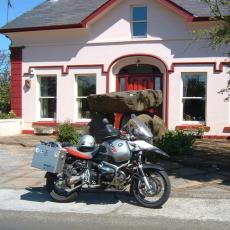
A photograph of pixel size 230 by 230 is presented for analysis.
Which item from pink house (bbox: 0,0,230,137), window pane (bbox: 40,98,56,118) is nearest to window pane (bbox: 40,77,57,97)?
pink house (bbox: 0,0,230,137)

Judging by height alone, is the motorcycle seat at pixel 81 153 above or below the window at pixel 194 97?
below

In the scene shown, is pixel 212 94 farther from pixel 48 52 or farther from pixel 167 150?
pixel 48 52

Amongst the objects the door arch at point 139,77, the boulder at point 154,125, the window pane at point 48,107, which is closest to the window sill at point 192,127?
the door arch at point 139,77

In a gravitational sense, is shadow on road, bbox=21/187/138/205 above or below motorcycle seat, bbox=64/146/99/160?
below

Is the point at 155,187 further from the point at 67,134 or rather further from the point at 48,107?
the point at 48,107

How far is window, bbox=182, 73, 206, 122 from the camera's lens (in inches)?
673

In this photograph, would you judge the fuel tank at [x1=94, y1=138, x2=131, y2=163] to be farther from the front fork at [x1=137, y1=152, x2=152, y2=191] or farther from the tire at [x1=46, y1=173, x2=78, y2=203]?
the tire at [x1=46, y1=173, x2=78, y2=203]

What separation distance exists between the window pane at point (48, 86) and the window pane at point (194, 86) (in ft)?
16.4

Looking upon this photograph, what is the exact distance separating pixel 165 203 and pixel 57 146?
1978 mm

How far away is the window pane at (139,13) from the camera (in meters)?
17.5

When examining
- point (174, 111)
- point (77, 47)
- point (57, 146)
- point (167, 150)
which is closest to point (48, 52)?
point (77, 47)

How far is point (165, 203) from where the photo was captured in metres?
7.93

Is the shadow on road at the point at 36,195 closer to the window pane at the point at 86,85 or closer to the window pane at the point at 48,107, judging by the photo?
the window pane at the point at 86,85

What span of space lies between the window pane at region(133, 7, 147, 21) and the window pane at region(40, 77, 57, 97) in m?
3.90
